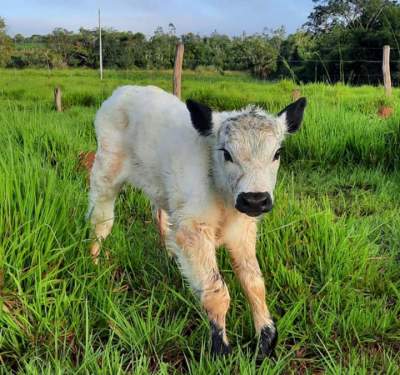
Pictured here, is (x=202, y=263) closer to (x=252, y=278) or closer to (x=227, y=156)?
(x=252, y=278)

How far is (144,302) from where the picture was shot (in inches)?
120

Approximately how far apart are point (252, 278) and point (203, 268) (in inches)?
11.1

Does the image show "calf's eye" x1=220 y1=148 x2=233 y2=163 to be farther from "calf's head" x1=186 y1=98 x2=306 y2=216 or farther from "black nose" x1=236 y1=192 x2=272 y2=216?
"black nose" x1=236 y1=192 x2=272 y2=216

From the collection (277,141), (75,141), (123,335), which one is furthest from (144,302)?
(75,141)

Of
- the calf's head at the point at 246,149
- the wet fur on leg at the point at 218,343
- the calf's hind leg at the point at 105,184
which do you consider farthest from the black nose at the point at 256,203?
the calf's hind leg at the point at 105,184

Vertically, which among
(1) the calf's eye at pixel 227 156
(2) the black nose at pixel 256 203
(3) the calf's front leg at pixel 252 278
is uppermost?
(1) the calf's eye at pixel 227 156

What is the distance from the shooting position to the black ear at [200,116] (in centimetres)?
303

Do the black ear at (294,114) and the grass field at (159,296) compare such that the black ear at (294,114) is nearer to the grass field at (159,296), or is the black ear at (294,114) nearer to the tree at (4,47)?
the grass field at (159,296)

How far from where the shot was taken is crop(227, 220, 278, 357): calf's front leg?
9.10 ft

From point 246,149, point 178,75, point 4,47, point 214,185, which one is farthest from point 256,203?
point 4,47

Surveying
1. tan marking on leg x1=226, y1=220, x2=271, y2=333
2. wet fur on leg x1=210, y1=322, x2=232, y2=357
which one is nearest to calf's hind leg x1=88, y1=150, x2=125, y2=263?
tan marking on leg x1=226, y1=220, x2=271, y2=333

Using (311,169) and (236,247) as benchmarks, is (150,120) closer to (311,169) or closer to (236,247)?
(236,247)

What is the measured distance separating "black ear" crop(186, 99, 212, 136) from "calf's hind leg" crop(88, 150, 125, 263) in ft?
3.54

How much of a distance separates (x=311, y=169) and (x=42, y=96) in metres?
14.6
